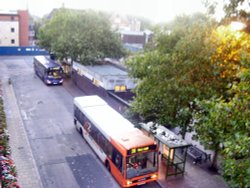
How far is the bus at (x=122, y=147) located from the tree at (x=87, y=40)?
16.8 metres

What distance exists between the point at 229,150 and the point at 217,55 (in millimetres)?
5706

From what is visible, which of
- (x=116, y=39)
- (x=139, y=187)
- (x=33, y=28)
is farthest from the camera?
Result: (x=33, y=28)

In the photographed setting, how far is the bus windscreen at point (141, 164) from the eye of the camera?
14.8 meters

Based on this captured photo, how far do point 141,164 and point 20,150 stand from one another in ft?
27.9

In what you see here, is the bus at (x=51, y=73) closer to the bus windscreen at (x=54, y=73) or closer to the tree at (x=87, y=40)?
the bus windscreen at (x=54, y=73)

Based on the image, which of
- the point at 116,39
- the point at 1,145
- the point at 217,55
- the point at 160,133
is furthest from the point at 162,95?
the point at 116,39

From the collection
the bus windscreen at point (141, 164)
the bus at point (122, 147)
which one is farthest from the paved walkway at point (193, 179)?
the bus windscreen at point (141, 164)

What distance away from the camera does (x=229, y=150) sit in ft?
26.8

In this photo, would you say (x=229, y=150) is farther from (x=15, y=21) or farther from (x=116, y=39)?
(x=15, y=21)

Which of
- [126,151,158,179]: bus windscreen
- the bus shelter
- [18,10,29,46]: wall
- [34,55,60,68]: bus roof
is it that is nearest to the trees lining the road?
the bus shelter

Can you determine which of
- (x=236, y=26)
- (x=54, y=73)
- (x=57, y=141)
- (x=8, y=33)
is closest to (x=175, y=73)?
(x=236, y=26)

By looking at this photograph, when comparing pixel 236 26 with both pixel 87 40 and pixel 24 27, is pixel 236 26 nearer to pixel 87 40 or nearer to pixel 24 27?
pixel 87 40

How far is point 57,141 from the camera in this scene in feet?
68.0

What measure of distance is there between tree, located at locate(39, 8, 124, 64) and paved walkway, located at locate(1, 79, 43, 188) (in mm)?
9849
